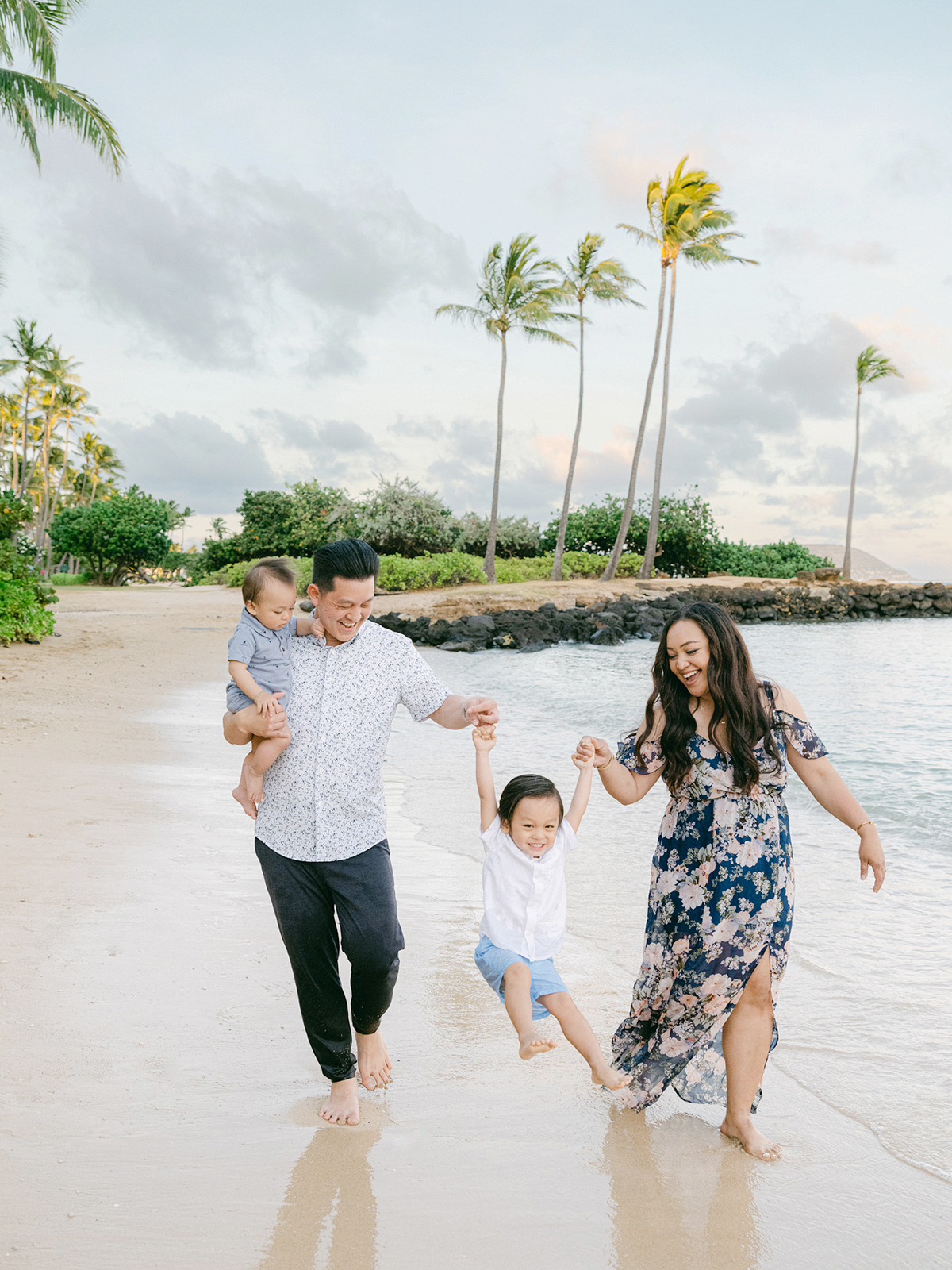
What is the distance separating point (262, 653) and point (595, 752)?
109 cm

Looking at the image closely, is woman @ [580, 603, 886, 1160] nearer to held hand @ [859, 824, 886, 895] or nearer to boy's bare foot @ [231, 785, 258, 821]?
held hand @ [859, 824, 886, 895]

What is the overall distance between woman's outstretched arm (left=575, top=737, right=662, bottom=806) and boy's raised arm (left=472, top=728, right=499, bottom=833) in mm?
283

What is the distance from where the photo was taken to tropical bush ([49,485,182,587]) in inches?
1702

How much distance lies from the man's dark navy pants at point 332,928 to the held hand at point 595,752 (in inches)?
26.5

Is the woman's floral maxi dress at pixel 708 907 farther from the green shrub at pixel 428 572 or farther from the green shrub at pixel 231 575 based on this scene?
the green shrub at pixel 231 575

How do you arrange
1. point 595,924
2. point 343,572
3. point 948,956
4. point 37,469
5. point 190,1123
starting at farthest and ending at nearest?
point 37,469
point 595,924
point 948,956
point 190,1123
point 343,572

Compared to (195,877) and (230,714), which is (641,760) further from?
(195,877)

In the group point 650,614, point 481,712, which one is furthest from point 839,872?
point 650,614

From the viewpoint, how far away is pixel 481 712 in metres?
2.88

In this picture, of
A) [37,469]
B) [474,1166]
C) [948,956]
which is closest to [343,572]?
[474,1166]

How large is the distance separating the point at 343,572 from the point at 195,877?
319 cm

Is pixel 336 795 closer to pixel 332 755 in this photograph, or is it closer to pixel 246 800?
pixel 332 755

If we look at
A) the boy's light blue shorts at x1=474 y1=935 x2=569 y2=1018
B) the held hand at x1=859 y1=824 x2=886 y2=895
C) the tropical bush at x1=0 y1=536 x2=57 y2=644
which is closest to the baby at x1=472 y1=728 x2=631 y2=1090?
the boy's light blue shorts at x1=474 y1=935 x2=569 y2=1018

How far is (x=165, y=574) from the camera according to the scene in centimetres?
7531
